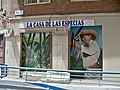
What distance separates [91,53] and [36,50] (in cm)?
335

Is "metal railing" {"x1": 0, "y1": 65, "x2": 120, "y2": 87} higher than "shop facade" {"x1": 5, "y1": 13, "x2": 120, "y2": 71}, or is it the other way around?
"shop facade" {"x1": 5, "y1": 13, "x2": 120, "y2": 71}

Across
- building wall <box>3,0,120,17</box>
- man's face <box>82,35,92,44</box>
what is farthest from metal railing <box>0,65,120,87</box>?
building wall <box>3,0,120,17</box>

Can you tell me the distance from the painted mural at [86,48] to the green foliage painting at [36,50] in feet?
5.01

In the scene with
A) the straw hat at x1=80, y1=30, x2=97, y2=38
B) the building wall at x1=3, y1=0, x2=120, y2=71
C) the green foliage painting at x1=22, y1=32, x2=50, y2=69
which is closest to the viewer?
the building wall at x1=3, y1=0, x2=120, y2=71

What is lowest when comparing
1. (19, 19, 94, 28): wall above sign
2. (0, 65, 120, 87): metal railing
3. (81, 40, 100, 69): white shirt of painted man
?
(0, 65, 120, 87): metal railing

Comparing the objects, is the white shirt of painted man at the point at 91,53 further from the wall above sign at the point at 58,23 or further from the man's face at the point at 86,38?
the wall above sign at the point at 58,23

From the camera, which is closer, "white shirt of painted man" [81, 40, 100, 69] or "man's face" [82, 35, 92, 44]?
"white shirt of painted man" [81, 40, 100, 69]

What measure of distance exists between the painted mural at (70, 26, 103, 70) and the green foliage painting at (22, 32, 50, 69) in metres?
1.53

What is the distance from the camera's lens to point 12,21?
14.5 m

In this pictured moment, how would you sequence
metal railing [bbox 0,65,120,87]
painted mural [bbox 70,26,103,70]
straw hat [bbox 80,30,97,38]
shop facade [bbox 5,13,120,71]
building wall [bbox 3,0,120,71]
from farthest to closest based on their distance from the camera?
straw hat [bbox 80,30,97,38], painted mural [bbox 70,26,103,70], shop facade [bbox 5,13,120,71], building wall [bbox 3,0,120,71], metal railing [bbox 0,65,120,87]

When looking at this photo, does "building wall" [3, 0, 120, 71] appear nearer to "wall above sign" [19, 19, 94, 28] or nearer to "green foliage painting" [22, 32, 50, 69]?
"wall above sign" [19, 19, 94, 28]

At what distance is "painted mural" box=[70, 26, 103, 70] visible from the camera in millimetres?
12891

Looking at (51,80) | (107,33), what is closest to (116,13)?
(107,33)

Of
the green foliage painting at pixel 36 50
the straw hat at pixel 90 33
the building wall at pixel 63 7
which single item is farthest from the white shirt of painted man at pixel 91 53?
the green foliage painting at pixel 36 50
